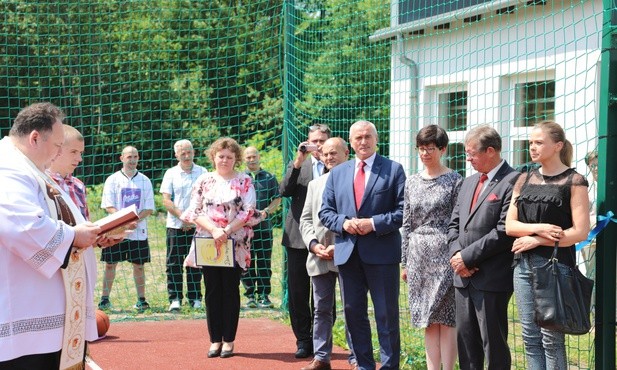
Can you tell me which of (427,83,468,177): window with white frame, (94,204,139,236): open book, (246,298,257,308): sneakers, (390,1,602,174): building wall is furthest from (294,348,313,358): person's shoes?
(94,204,139,236): open book

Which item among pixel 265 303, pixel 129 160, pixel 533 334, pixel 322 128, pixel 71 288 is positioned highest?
pixel 322 128

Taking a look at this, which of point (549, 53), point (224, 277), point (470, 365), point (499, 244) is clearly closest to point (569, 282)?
point (499, 244)

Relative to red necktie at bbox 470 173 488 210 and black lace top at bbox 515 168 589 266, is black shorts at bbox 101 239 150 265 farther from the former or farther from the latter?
black lace top at bbox 515 168 589 266

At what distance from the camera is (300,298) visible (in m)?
6.66

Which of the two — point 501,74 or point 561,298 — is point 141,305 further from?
point 561,298

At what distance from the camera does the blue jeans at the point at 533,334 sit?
4410mm

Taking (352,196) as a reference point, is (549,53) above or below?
above

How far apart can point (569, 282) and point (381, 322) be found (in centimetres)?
147

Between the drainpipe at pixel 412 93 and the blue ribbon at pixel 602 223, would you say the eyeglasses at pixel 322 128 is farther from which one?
→ the blue ribbon at pixel 602 223

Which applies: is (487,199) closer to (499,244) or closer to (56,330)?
(499,244)

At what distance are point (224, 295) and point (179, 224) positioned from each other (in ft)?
7.50

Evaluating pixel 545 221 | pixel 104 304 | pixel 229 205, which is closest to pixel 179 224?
pixel 104 304

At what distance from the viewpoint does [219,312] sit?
663cm

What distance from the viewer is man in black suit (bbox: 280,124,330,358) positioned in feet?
21.7
